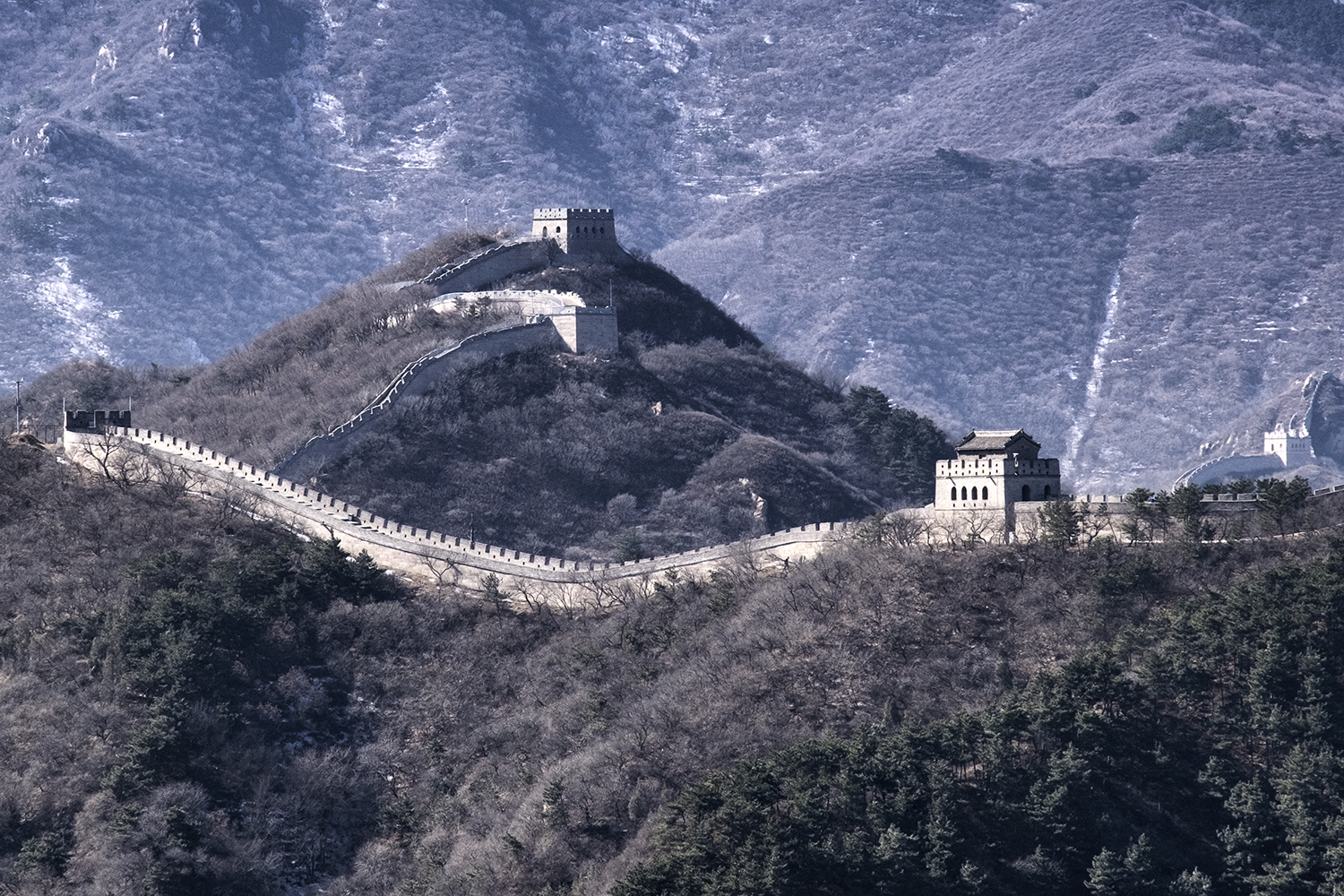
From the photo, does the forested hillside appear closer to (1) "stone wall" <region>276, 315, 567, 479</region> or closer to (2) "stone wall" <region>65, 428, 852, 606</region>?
(2) "stone wall" <region>65, 428, 852, 606</region>

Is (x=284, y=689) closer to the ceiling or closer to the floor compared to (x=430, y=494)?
closer to the floor

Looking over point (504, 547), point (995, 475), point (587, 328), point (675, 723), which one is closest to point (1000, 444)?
point (995, 475)

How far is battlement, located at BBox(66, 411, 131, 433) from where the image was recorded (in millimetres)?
135000

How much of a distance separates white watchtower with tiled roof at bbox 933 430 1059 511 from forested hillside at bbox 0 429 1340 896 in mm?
2937

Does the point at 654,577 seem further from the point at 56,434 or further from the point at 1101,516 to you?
the point at 56,434

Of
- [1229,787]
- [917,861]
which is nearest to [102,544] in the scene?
[917,861]

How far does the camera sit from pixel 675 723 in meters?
112

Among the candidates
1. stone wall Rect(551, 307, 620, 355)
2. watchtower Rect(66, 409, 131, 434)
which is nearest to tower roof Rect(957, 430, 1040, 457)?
watchtower Rect(66, 409, 131, 434)

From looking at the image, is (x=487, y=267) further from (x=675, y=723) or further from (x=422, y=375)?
(x=675, y=723)

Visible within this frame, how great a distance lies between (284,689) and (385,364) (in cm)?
4049

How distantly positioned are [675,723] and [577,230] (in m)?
67.6

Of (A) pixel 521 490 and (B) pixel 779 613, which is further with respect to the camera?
(A) pixel 521 490

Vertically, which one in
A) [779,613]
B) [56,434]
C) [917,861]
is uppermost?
[56,434]

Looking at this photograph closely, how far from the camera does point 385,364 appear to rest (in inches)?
6181
